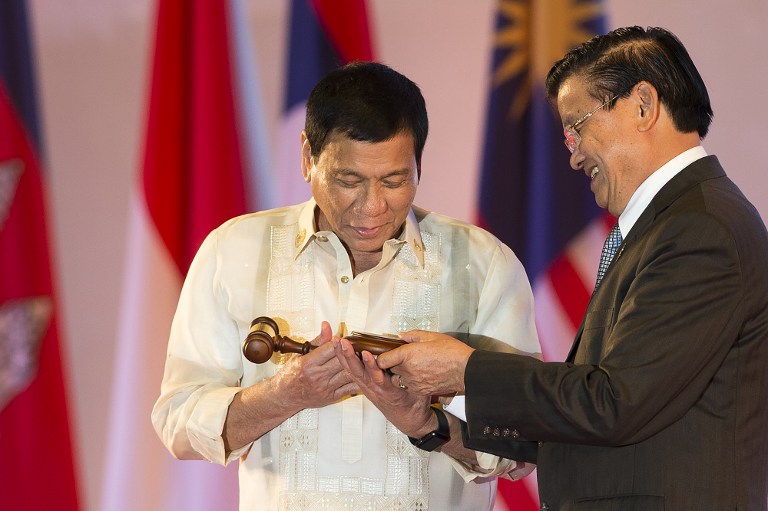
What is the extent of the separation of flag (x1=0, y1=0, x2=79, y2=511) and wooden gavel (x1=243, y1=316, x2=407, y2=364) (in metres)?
1.64

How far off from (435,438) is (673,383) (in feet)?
2.10

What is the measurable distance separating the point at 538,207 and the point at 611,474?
1.73m

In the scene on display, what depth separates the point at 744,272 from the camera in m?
1.82

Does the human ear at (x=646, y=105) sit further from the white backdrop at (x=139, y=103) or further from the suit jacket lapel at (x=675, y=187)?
the white backdrop at (x=139, y=103)

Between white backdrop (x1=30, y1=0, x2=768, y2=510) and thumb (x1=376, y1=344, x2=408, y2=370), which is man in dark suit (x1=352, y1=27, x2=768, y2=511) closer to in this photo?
thumb (x1=376, y1=344, x2=408, y2=370)

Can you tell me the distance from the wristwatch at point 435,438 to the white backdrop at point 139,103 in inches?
53.8

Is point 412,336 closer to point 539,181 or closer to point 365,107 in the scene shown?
point 365,107

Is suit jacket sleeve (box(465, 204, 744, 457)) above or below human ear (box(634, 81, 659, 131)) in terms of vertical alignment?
below

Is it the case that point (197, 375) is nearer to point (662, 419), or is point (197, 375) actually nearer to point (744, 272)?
point (662, 419)

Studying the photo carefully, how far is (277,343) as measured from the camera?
2.15m

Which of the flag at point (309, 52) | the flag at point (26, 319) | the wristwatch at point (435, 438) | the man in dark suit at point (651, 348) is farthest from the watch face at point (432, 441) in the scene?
the flag at point (26, 319)

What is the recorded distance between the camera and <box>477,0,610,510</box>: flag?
3.51 metres

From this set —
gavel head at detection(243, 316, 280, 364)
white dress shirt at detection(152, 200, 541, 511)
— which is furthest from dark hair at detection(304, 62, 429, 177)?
gavel head at detection(243, 316, 280, 364)

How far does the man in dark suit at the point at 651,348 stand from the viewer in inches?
71.3
